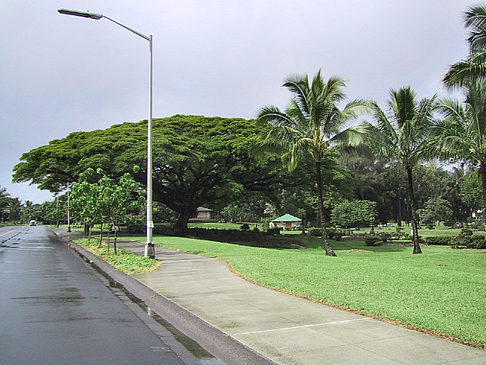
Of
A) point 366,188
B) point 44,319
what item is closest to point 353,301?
point 44,319

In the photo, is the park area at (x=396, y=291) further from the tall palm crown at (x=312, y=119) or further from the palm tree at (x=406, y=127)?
the palm tree at (x=406, y=127)

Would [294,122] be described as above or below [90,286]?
above

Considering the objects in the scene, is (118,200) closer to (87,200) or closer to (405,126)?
(87,200)

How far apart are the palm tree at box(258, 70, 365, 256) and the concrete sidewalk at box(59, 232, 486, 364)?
1388 centimetres

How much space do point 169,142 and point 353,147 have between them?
16.5 m

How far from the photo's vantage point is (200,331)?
689 centimetres

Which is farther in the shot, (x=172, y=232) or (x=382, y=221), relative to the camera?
(x=382, y=221)

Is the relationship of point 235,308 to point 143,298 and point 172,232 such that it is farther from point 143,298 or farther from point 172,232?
point 172,232

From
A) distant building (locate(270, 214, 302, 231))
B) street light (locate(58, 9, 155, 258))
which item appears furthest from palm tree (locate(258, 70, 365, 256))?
distant building (locate(270, 214, 302, 231))

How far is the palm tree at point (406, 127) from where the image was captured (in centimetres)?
2586

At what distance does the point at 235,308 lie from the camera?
26.9 feet

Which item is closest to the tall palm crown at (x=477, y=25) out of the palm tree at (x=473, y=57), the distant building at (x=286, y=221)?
the palm tree at (x=473, y=57)

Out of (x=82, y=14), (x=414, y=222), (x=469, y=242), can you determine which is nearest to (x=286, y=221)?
(x=469, y=242)

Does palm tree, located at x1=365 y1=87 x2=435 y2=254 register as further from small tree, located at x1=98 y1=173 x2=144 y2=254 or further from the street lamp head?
the street lamp head
